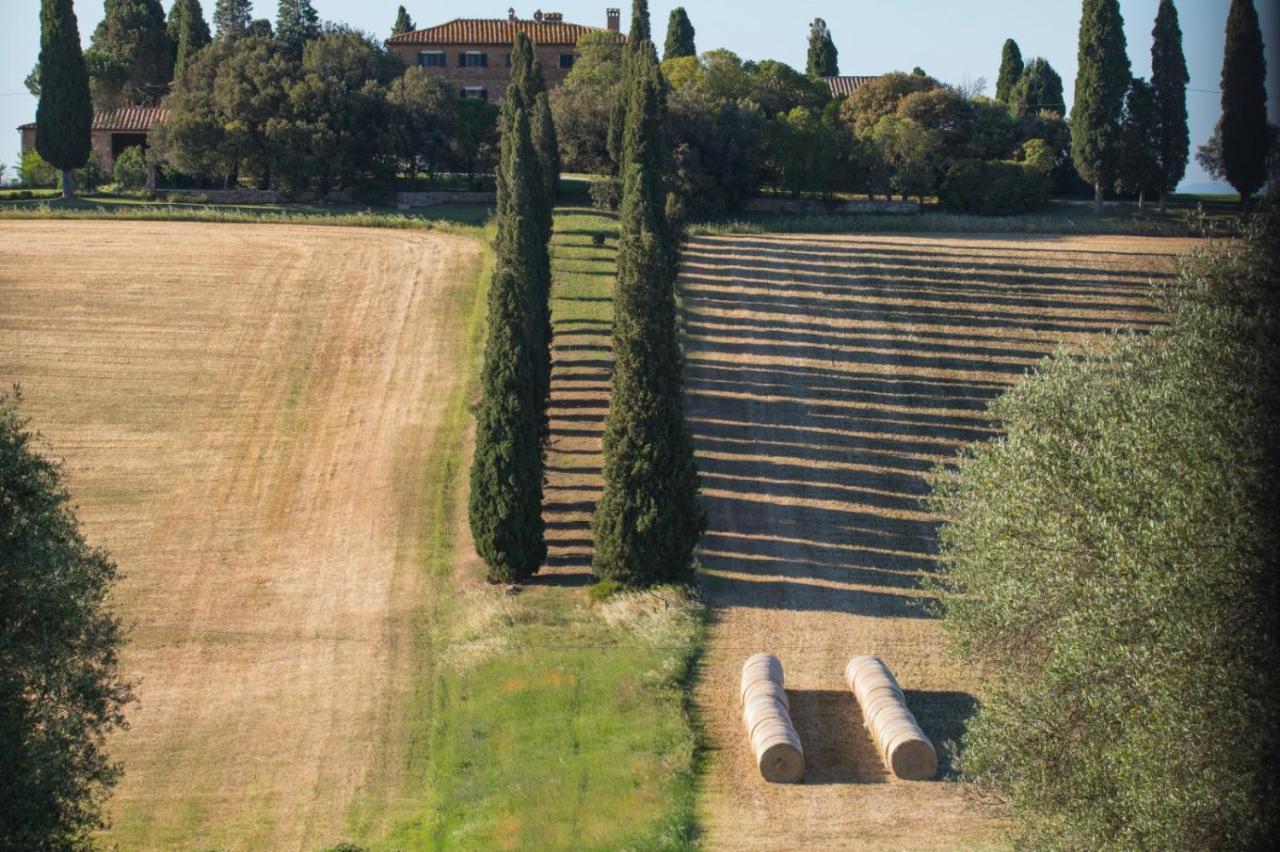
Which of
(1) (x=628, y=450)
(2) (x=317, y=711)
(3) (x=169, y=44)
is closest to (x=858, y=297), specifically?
(1) (x=628, y=450)

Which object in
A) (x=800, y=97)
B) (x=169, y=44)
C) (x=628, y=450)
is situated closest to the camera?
(x=628, y=450)

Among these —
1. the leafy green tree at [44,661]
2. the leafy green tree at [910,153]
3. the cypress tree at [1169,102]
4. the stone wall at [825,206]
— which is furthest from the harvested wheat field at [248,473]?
the cypress tree at [1169,102]

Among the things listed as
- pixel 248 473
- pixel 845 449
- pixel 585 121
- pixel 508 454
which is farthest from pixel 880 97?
pixel 508 454

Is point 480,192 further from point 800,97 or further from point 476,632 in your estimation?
point 476,632

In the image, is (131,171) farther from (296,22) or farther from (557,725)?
(557,725)

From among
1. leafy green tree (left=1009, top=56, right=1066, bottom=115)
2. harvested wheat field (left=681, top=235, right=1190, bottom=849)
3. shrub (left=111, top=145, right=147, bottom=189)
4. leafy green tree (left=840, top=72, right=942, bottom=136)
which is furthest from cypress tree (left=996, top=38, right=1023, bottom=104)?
shrub (left=111, top=145, right=147, bottom=189)
